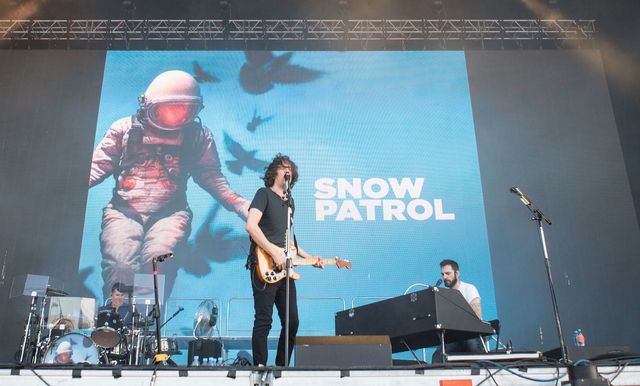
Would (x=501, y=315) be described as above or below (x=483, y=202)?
below

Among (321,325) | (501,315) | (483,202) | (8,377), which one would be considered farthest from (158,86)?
(8,377)

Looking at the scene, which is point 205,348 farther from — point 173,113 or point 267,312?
point 267,312

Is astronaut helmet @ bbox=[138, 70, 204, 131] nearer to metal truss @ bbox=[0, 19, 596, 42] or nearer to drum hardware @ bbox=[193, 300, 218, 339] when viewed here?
metal truss @ bbox=[0, 19, 596, 42]

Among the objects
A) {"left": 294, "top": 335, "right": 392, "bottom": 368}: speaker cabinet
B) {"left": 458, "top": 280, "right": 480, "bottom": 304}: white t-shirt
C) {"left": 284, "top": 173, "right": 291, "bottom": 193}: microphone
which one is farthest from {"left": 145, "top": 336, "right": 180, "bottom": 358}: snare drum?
{"left": 294, "top": 335, "right": 392, "bottom": 368}: speaker cabinet

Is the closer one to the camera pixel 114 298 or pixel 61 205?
pixel 114 298

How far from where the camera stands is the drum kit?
5598 millimetres

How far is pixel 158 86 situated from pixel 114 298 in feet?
9.58

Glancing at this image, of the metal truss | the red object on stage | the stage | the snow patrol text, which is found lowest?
the red object on stage

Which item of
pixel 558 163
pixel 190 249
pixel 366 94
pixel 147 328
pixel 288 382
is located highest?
pixel 366 94

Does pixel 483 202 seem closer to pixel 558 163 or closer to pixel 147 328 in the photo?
pixel 558 163

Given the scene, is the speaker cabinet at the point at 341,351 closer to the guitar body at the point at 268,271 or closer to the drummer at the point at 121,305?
the guitar body at the point at 268,271

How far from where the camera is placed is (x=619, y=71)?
8484mm

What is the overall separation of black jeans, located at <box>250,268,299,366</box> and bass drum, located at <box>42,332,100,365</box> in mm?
2691

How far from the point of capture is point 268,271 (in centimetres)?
364
